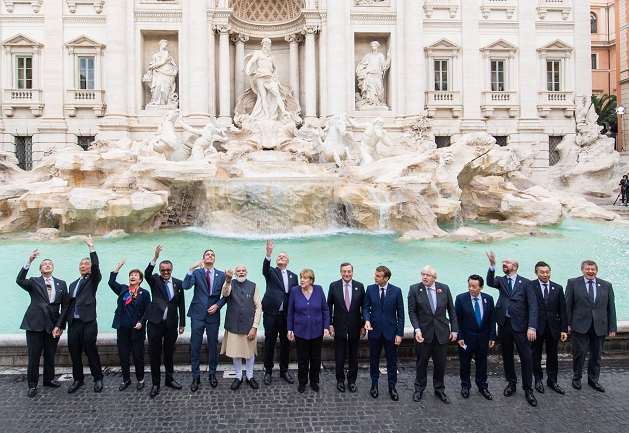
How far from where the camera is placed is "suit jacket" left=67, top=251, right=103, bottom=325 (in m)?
4.31

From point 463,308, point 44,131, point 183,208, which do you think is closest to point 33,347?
point 463,308

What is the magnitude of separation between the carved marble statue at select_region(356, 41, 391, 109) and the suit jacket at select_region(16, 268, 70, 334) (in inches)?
687

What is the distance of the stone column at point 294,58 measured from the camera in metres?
20.7

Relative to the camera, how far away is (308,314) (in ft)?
14.0

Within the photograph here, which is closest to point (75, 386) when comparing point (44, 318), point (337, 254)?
point (44, 318)

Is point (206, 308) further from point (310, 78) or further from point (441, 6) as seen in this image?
point (441, 6)

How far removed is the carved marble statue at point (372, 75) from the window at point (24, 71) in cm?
1406

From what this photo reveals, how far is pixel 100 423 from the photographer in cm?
374

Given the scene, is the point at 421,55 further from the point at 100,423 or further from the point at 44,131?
the point at 100,423

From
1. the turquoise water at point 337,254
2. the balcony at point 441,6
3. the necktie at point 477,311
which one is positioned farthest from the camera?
the balcony at point 441,6

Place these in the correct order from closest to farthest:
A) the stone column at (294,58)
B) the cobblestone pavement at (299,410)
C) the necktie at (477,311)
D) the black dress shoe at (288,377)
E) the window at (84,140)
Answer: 1. the cobblestone pavement at (299,410)
2. the necktie at (477,311)
3. the black dress shoe at (288,377)
4. the window at (84,140)
5. the stone column at (294,58)

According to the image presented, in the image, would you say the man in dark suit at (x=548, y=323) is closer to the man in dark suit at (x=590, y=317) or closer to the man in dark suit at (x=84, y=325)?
the man in dark suit at (x=590, y=317)

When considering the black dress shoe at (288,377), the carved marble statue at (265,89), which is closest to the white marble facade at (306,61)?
the carved marble statue at (265,89)

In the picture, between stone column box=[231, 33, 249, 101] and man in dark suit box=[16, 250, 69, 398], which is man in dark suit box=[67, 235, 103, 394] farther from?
stone column box=[231, 33, 249, 101]
